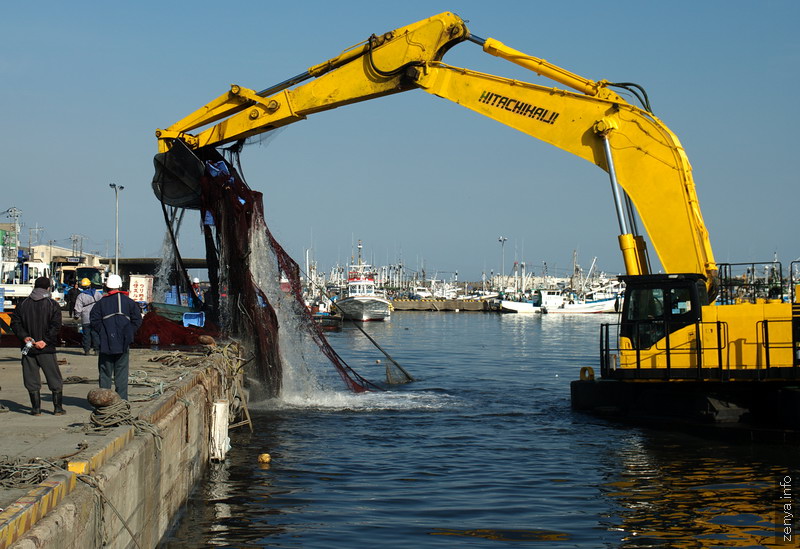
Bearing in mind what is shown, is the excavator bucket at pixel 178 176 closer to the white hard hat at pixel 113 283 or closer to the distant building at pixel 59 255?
the white hard hat at pixel 113 283

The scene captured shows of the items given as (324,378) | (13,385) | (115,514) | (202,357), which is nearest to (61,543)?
(115,514)

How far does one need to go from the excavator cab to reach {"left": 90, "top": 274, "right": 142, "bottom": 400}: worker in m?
10.1

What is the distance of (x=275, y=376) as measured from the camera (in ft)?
67.5

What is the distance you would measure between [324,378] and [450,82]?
9.17m

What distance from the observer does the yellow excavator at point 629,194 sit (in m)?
16.2

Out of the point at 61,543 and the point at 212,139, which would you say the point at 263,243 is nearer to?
the point at 212,139

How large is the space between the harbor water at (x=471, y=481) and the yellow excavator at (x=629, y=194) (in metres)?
1.14

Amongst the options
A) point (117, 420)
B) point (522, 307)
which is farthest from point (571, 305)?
point (117, 420)

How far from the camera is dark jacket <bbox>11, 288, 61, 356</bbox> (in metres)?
10.3

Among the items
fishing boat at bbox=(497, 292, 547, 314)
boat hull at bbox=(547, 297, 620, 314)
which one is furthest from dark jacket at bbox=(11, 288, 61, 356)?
fishing boat at bbox=(497, 292, 547, 314)

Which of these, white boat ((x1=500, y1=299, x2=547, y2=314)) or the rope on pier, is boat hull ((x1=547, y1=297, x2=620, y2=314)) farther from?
the rope on pier

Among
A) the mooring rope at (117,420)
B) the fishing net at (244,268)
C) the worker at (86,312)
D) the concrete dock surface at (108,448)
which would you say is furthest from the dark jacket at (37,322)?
the fishing net at (244,268)

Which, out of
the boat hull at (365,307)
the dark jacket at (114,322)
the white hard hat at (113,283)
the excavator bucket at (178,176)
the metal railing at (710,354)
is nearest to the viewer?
the dark jacket at (114,322)

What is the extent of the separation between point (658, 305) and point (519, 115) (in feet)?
17.3
